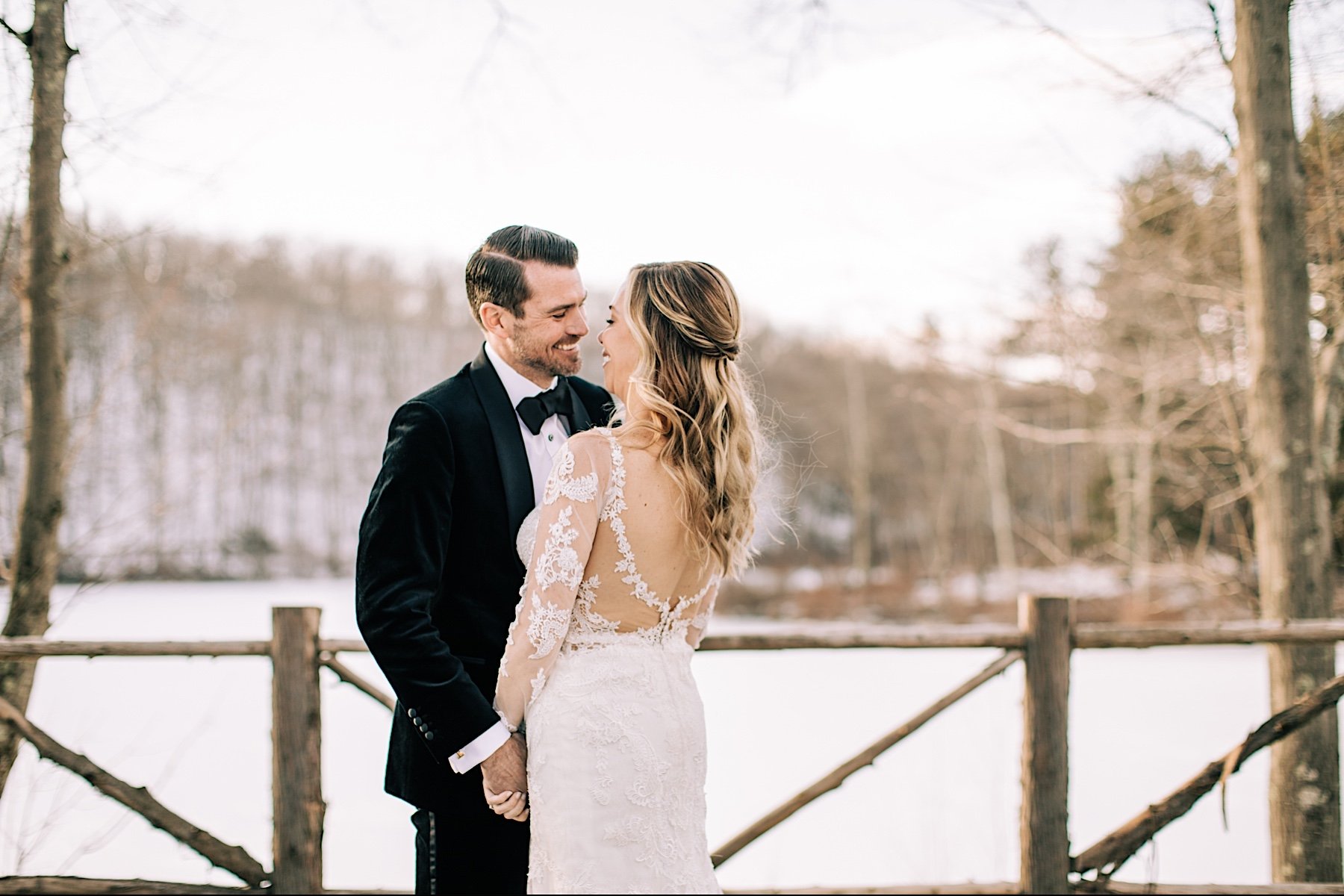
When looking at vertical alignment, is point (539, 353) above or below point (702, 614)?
above

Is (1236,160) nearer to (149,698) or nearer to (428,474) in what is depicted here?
(428,474)

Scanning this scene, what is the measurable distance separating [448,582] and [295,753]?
4.23ft

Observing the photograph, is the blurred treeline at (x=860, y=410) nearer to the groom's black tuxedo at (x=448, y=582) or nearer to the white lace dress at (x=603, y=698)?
the white lace dress at (x=603, y=698)

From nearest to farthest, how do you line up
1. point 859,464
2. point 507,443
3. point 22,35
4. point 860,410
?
point 507,443, point 22,35, point 859,464, point 860,410

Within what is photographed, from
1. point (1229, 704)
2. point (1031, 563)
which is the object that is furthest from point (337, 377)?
point (1229, 704)

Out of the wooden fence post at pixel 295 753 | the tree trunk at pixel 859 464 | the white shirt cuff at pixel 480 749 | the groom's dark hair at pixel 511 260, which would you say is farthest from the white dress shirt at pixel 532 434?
the tree trunk at pixel 859 464

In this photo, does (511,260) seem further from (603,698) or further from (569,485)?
(603,698)

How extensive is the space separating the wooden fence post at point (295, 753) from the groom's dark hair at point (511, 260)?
130 centimetres

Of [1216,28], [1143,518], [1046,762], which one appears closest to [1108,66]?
[1216,28]

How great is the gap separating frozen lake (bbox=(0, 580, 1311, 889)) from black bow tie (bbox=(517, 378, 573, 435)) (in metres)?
2.12

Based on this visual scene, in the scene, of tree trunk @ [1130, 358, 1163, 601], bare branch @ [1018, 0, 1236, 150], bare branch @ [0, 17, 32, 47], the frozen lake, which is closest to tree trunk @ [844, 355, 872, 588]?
tree trunk @ [1130, 358, 1163, 601]

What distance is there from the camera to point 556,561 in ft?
5.89

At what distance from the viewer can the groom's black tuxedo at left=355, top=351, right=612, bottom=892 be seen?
1846 mm

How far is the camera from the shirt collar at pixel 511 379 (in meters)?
2.19
